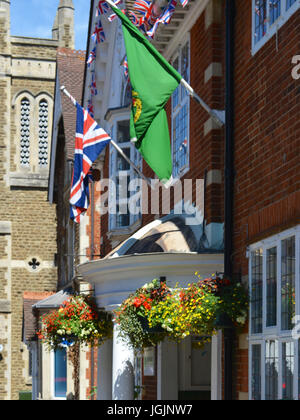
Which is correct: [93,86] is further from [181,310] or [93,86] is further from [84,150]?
[181,310]

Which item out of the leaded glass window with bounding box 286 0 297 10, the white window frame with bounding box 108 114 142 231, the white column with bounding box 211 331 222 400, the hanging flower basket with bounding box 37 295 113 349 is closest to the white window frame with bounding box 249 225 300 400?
the white column with bounding box 211 331 222 400

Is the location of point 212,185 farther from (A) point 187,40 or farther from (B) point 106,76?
(B) point 106,76

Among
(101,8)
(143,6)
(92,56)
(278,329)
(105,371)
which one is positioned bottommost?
(105,371)

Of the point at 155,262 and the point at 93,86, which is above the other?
the point at 93,86

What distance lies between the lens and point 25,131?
4334 cm

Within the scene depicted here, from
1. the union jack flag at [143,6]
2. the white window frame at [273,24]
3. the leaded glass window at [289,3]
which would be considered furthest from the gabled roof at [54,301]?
the leaded glass window at [289,3]

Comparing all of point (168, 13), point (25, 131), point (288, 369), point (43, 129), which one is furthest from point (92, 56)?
point (25, 131)

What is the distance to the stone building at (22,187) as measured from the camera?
40.1 meters

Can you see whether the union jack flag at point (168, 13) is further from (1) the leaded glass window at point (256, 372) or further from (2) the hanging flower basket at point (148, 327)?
(1) the leaded glass window at point (256, 372)

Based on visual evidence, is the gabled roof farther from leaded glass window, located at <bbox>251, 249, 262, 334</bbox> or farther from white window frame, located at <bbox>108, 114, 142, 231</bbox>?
leaded glass window, located at <bbox>251, 249, 262, 334</bbox>

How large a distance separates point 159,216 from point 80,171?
1541 millimetres

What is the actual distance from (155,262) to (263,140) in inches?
98.7

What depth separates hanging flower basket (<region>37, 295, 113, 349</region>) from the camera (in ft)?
42.8
